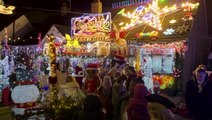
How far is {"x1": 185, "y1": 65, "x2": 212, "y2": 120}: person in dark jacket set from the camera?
23.8ft

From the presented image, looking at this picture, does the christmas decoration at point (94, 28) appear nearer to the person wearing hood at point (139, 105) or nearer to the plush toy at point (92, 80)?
the plush toy at point (92, 80)

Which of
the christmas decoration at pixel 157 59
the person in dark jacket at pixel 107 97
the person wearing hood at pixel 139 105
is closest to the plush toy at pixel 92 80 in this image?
the person in dark jacket at pixel 107 97

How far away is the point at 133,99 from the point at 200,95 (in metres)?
2.15

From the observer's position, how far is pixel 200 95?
7.27m

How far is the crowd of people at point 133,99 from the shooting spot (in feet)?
16.5

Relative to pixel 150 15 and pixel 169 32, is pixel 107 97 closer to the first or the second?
pixel 169 32

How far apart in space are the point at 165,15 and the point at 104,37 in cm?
335

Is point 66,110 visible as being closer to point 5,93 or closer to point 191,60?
point 5,93

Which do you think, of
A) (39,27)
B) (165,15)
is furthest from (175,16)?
(39,27)

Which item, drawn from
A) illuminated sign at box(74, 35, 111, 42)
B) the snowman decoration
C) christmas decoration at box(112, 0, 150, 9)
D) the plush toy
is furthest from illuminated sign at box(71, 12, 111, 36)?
the snowman decoration

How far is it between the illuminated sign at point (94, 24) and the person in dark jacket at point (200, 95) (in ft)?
36.6

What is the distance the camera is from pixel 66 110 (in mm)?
7176

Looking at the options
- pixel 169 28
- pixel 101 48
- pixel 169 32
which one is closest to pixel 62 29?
pixel 101 48

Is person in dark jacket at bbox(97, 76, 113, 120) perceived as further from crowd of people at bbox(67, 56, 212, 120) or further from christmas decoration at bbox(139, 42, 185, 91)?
christmas decoration at bbox(139, 42, 185, 91)
